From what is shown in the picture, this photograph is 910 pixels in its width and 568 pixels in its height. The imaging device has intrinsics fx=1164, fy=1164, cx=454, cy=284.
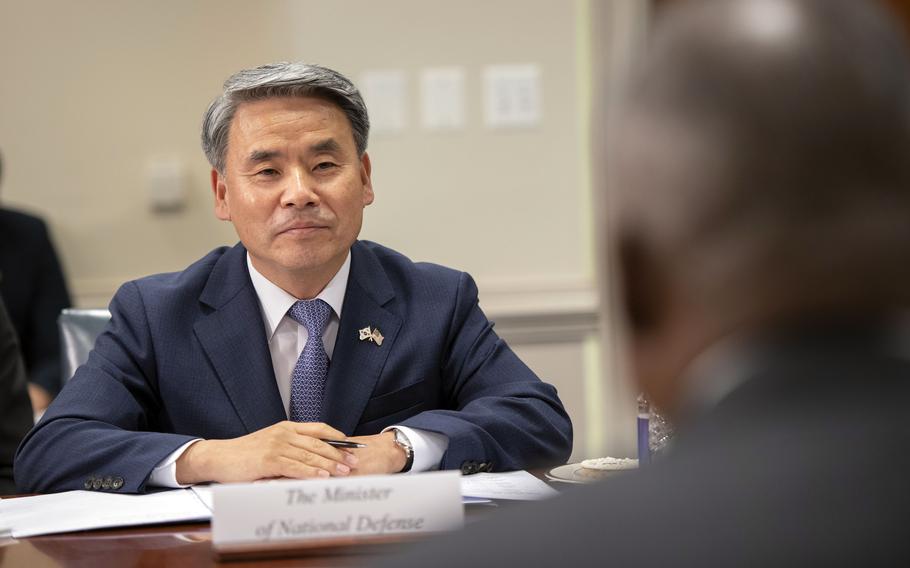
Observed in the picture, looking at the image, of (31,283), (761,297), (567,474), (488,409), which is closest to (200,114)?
(31,283)

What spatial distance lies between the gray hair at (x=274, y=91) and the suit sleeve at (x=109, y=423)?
35 cm

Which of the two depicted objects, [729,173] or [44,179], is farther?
[44,179]

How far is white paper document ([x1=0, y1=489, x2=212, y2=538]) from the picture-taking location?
1558 mm

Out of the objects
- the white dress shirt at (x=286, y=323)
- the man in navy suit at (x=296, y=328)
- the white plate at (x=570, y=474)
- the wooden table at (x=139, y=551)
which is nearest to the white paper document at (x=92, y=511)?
the wooden table at (x=139, y=551)

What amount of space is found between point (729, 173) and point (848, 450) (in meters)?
0.16

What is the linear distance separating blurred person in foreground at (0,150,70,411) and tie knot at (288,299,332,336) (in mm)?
2065

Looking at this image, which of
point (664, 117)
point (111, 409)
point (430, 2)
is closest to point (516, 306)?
point (430, 2)

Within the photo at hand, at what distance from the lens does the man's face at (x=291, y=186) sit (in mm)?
2248

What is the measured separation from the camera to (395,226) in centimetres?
432

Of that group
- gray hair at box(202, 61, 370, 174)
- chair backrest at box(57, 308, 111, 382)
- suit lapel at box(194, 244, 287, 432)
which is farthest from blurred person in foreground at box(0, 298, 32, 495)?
gray hair at box(202, 61, 370, 174)

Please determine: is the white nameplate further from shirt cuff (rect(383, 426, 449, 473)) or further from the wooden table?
shirt cuff (rect(383, 426, 449, 473))

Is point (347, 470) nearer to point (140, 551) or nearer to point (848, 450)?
point (140, 551)

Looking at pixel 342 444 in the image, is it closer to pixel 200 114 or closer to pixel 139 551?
pixel 139 551

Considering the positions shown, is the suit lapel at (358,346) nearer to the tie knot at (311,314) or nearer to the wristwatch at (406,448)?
the tie knot at (311,314)
